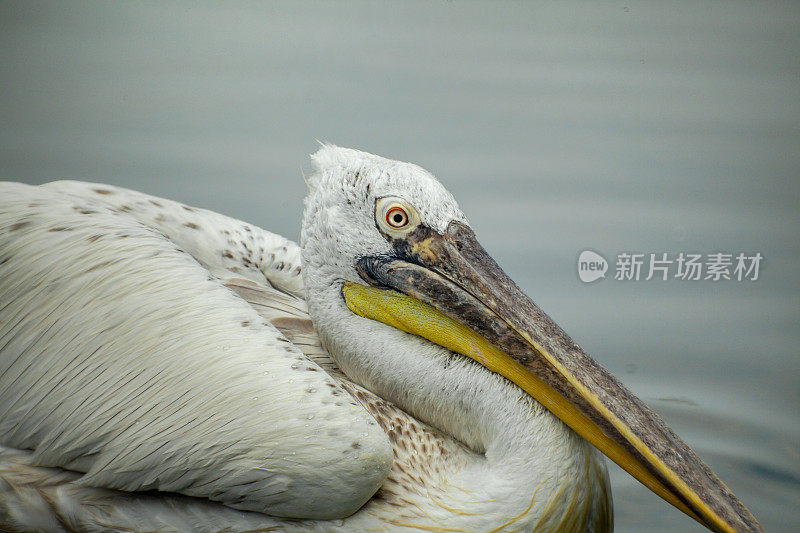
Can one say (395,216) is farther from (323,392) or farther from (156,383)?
(156,383)

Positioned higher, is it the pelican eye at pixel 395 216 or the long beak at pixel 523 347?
the pelican eye at pixel 395 216

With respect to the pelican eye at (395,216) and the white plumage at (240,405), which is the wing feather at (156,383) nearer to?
the white plumage at (240,405)

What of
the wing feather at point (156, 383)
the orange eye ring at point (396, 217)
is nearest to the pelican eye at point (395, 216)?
the orange eye ring at point (396, 217)

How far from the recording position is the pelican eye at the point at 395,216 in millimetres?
2281

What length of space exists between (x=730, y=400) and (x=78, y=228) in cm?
261

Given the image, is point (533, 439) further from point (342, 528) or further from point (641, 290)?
point (641, 290)

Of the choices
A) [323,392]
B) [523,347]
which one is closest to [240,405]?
[323,392]

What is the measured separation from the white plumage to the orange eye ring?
1.6 inches

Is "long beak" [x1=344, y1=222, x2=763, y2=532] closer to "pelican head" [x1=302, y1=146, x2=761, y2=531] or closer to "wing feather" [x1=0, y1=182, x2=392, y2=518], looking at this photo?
"pelican head" [x1=302, y1=146, x2=761, y2=531]

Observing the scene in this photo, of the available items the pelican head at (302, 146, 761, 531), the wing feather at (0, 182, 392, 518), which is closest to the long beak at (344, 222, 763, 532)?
the pelican head at (302, 146, 761, 531)

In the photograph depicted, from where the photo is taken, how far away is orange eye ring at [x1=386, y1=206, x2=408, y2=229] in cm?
229

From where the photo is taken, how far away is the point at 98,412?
2.06 meters

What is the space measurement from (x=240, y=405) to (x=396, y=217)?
2.15ft

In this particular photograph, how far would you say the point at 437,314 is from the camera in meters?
2.36
